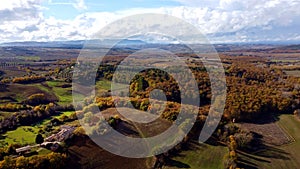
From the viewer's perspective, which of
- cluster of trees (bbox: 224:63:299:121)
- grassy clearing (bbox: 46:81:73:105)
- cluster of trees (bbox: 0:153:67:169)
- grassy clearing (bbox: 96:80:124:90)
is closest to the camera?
cluster of trees (bbox: 0:153:67:169)

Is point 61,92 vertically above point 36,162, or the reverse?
point 61,92

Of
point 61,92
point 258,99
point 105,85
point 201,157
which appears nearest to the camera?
point 201,157

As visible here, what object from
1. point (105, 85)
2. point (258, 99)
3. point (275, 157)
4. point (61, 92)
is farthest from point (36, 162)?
point (105, 85)

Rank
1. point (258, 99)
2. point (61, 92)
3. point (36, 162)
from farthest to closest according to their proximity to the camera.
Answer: point (61, 92) → point (258, 99) → point (36, 162)

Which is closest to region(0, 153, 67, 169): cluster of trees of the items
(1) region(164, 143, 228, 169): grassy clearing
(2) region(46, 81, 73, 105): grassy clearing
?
(1) region(164, 143, 228, 169): grassy clearing

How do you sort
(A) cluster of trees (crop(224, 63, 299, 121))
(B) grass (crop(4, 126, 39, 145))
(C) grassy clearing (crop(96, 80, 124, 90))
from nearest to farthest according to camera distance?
(B) grass (crop(4, 126, 39, 145)) → (A) cluster of trees (crop(224, 63, 299, 121)) → (C) grassy clearing (crop(96, 80, 124, 90))

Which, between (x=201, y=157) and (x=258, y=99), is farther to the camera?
(x=258, y=99)

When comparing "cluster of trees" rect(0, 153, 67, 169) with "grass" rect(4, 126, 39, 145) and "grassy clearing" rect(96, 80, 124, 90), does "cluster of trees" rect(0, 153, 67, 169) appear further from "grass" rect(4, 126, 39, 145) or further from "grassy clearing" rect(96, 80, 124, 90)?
"grassy clearing" rect(96, 80, 124, 90)

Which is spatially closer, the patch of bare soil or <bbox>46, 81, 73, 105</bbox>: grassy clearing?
the patch of bare soil

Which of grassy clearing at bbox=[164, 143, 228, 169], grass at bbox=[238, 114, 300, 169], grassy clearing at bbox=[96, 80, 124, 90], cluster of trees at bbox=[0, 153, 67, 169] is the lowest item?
grass at bbox=[238, 114, 300, 169]

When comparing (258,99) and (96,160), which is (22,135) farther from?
(258,99)
